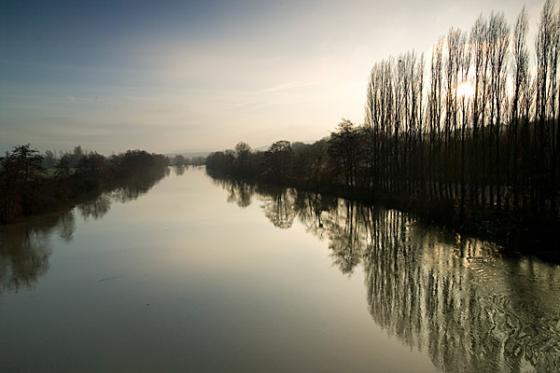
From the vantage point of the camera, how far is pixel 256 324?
7.09 meters

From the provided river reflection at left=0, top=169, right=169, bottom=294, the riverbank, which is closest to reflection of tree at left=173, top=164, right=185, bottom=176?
river reflection at left=0, top=169, right=169, bottom=294

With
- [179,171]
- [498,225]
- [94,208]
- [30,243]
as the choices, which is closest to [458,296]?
[498,225]

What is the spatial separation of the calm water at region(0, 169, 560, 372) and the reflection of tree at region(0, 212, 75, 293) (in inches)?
3.6

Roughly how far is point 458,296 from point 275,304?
4470 millimetres

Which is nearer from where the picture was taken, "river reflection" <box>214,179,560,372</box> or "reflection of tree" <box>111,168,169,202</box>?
"river reflection" <box>214,179,560,372</box>

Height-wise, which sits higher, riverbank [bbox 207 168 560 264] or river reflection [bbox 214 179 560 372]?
riverbank [bbox 207 168 560 264]

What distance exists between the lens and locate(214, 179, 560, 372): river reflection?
227 inches

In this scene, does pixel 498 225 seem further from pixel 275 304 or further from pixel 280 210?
pixel 280 210

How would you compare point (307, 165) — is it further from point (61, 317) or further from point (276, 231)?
point (61, 317)

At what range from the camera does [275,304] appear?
812cm

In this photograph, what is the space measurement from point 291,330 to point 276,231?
10.1 m

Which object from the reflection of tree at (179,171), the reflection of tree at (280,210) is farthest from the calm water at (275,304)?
the reflection of tree at (179,171)

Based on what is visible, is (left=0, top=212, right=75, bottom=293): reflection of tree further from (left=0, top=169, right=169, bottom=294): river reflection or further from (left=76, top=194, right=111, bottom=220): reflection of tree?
(left=76, top=194, right=111, bottom=220): reflection of tree

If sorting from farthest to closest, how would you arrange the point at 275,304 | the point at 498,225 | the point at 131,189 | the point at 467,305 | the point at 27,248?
the point at 131,189 → the point at 27,248 → the point at 498,225 → the point at 275,304 → the point at 467,305
